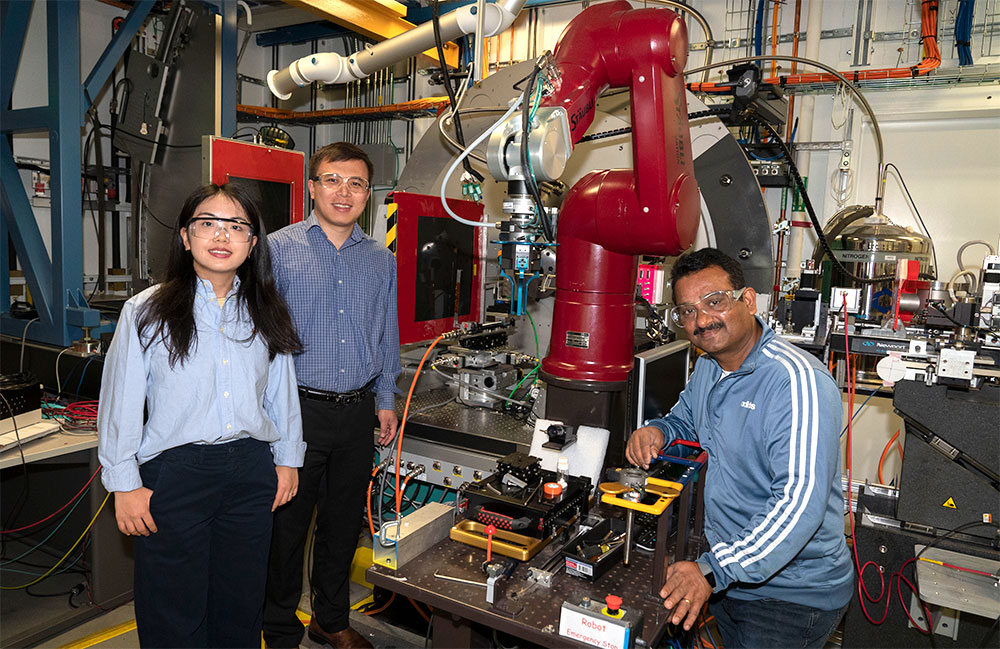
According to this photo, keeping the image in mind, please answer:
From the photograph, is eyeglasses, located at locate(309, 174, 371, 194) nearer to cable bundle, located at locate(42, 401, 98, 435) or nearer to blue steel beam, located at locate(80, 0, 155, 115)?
cable bundle, located at locate(42, 401, 98, 435)

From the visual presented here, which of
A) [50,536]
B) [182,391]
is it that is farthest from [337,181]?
[50,536]

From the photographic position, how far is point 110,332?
10.1 feet

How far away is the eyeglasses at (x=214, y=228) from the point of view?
169cm

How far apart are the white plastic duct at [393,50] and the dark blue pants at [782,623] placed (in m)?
2.19

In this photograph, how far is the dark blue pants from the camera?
159cm

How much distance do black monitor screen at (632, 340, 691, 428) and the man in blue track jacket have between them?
192mm

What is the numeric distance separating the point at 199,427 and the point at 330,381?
1.78 ft

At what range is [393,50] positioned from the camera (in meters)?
3.19

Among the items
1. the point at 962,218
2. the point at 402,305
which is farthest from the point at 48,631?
the point at 962,218

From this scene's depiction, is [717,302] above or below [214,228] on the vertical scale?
below

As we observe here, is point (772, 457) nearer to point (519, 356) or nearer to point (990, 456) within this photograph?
point (990, 456)

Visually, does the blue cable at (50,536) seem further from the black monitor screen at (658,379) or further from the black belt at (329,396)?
the black monitor screen at (658,379)

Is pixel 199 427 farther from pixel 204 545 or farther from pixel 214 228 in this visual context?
pixel 214 228

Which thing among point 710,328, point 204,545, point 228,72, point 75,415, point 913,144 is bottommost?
point 204,545
